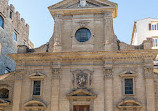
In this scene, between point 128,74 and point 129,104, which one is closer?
point 129,104

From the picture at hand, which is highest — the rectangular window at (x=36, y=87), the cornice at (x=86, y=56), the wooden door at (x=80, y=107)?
the cornice at (x=86, y=56)

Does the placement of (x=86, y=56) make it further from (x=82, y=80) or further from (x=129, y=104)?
(x=129, y=104)

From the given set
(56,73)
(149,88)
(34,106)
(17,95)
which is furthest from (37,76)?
(149,88)

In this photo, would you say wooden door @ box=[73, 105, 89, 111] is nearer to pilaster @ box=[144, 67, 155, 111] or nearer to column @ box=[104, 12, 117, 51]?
pilaster @ box=[144, 67, 155, 111]

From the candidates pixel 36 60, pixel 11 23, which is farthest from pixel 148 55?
pixel 11 23

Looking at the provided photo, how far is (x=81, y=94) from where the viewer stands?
25547 mm

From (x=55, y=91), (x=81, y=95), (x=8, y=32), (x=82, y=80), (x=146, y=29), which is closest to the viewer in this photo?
(x=81, y=95)

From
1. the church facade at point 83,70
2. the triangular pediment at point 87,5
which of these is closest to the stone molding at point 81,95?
the church facade at point 83,70

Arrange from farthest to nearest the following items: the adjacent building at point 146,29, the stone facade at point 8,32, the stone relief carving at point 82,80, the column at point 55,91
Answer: the adjacent building at point 146,29, the stone facade at point 8,32, the stone relief carving at point 82,80, the column at point 55,91

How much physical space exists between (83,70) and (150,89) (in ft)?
20.9

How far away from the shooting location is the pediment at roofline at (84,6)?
27.4m

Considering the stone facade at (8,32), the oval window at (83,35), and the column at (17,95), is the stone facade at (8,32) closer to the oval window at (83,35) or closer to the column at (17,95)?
the column at (17,95)

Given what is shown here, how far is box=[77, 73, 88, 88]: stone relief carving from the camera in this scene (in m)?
25.8

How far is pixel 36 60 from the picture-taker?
89.6ft
